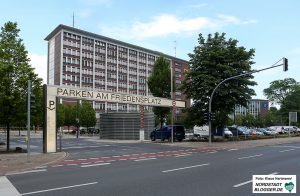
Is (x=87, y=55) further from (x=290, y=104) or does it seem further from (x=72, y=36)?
(x=290, y=104)

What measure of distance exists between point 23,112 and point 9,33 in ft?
20.6

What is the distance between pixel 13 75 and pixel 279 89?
357ft

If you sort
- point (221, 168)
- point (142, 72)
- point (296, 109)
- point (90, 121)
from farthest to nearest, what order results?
point (142, 72)
point (296, 109)
point (90, 121)
point (221, 168)

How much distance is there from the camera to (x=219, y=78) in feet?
147

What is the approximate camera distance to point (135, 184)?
12.7 meters

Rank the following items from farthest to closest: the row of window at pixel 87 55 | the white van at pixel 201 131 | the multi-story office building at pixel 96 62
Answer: the row of window at pixel 87 55, the multi-story office building at pixel 96 62, the white van at pixel 201 131

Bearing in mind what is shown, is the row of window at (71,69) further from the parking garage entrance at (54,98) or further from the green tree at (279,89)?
the parking garage entrance at (54,98)

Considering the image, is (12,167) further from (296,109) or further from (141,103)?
(296,109)

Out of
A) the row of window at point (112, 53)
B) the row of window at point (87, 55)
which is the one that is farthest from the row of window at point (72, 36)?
the row of window at point (112, 53)

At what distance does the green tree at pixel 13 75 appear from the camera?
28922 millimetres

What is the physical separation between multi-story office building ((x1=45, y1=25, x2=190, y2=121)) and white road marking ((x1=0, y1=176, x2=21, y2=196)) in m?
102

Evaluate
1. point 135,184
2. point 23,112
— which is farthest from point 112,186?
point 23,112

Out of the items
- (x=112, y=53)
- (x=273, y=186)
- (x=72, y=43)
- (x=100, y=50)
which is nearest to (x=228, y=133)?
(x=273, y=186)

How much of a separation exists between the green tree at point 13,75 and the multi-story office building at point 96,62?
85.4 meters
